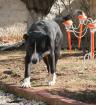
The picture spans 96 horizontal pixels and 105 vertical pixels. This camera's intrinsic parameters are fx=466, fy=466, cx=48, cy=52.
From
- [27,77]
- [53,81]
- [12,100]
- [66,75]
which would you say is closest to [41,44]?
[27,77]

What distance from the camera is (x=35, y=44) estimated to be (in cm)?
809

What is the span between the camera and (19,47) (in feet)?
50.3

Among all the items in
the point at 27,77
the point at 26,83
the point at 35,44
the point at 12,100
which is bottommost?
the point at 12,100

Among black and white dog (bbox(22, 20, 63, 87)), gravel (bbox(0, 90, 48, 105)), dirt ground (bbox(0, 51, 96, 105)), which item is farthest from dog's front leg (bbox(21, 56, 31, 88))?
gravel (bbox(0, 90, 48, 105))

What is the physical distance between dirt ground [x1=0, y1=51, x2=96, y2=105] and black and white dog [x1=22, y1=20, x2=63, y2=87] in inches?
13.1

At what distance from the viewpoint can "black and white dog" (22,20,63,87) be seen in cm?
812

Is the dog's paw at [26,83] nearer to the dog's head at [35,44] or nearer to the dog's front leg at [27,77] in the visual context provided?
the dog's front leg at [27,77]

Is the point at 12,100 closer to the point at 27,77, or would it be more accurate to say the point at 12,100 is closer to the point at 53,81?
the point at 27,77

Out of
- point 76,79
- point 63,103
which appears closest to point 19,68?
point 76,79

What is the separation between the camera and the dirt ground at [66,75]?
7.79 metres

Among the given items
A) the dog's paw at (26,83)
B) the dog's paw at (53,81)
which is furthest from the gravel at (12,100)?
the dog's paw at (53,81)

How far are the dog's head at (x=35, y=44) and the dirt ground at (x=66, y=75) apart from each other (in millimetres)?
597

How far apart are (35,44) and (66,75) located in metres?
1.57

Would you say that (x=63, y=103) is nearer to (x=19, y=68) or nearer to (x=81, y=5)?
(x=19, y=68)
